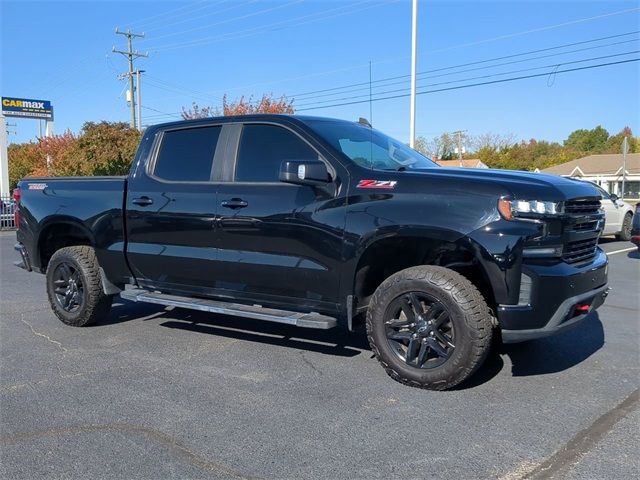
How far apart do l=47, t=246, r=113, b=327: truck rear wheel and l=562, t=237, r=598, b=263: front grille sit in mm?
4439

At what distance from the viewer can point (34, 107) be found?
37.6 meters

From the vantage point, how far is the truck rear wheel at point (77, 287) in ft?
19.8

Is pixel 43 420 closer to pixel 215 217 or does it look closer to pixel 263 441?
pixel 263 441

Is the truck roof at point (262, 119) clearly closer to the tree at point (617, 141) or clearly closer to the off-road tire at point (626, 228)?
the off-road tire at point (626, 228)

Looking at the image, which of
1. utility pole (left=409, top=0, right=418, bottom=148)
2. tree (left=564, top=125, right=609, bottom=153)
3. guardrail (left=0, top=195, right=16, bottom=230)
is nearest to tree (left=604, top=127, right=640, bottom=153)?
tree (left=564, top=125, right=609, bottom=153)

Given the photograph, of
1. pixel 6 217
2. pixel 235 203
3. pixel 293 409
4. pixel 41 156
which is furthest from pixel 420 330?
pixel 41 156

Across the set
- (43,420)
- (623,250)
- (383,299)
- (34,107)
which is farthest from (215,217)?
(34,107)

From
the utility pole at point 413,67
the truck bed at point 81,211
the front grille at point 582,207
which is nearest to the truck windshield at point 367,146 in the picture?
the front grille at point 582,207

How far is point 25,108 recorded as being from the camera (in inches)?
1468

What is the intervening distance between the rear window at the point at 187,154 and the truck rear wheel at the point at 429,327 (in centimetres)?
208

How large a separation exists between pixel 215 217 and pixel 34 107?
37.7m

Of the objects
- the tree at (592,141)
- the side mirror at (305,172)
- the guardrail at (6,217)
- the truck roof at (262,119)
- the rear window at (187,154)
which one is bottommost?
the guardrail at (6,217)

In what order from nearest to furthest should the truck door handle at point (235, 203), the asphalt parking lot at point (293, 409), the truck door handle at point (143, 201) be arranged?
the asphalt parking lot at point (293, 409) → the truck door handle at point (235, 203) → the truck door handle at point (143, 201)

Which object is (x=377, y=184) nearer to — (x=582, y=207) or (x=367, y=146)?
(x=367, y=146)
